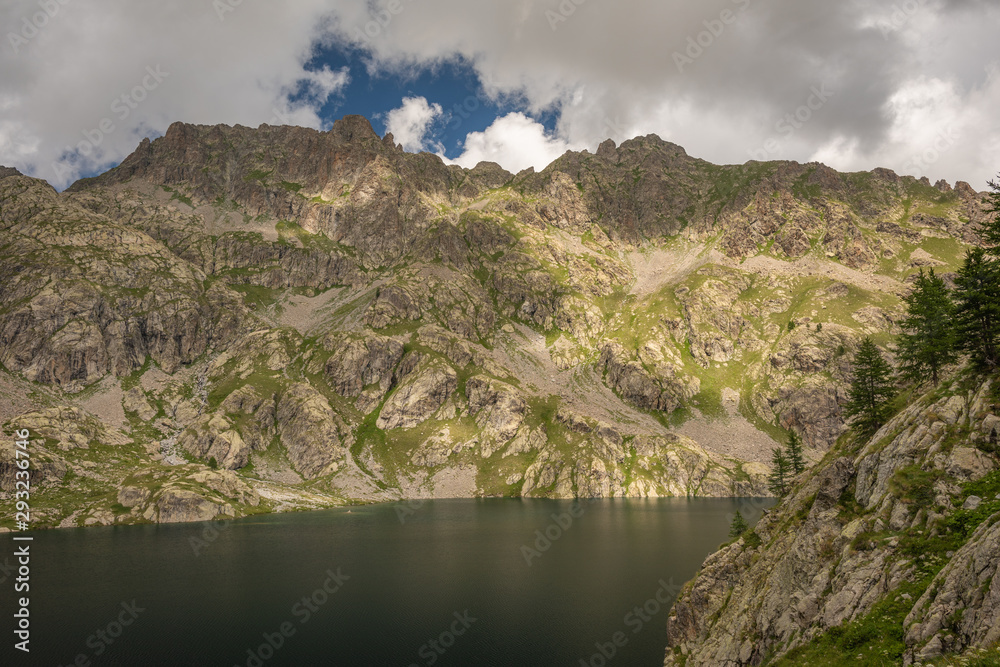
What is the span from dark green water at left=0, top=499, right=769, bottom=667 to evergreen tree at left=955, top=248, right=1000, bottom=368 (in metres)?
42.9

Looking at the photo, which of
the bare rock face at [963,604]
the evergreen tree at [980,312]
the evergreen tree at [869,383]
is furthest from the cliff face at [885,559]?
the evergreen tree at [869,383]

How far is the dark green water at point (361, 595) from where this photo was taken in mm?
57312

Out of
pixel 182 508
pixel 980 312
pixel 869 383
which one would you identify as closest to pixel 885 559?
pixel 980 312

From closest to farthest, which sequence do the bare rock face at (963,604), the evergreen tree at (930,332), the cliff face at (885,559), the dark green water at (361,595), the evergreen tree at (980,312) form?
1. the bare rock face at (963,604)
2. the cliff face at (885,559)
3. the evergreen tree at (980,312)
4. the evergreen tree at (930,332)
5. the dark green water at (361,595)

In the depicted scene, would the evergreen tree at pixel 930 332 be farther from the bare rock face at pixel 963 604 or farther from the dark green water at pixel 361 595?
the dark green water at pixel 361 595

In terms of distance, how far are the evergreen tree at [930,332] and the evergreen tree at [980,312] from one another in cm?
303

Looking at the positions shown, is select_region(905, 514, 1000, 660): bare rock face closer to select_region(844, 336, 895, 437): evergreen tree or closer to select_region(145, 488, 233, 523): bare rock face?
select_region(844, 336, 895, 437): evergreen tree

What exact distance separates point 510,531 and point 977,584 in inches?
4886

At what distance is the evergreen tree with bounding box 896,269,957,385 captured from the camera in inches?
1923

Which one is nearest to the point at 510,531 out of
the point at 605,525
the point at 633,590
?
the point at 605,525

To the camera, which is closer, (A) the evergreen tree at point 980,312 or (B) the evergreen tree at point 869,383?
(A) the evergreen tree at point 980,312

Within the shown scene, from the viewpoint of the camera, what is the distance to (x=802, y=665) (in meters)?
27.5

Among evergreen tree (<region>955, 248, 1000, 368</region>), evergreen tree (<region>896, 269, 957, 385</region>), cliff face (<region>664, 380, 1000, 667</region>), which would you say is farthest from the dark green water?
evergreen tree (<region>896, 269, 957, 385</region>)

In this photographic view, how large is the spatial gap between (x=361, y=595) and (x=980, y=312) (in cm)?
8520
